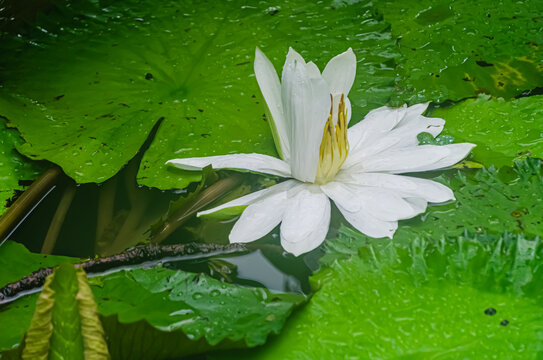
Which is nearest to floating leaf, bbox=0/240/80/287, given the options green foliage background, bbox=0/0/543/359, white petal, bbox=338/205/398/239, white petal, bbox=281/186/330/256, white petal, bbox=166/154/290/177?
green foliage background, bbox=0/0/543/359

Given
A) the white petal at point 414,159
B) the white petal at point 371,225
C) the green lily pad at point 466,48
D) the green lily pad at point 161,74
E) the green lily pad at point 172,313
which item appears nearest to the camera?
the green lily pad at point 172,313

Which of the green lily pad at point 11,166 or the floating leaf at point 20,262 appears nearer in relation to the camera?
the floating leaf at point 20,262

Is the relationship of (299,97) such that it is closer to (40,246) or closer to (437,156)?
(437,156)

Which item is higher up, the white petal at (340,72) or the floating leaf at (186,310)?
the white petal at (340,72)

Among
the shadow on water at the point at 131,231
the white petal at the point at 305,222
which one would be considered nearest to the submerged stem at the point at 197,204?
the shadow on water at the point at 131,231

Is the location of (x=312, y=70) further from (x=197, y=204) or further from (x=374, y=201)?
(x=197, y=204)

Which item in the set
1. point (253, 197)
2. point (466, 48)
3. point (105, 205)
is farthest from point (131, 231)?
point (466, 48)

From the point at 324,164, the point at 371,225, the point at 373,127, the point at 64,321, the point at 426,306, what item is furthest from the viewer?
the point at 373,127

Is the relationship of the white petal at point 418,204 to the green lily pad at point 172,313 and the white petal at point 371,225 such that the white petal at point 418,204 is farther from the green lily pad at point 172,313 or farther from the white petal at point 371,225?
the green lily pad at point 172,313
